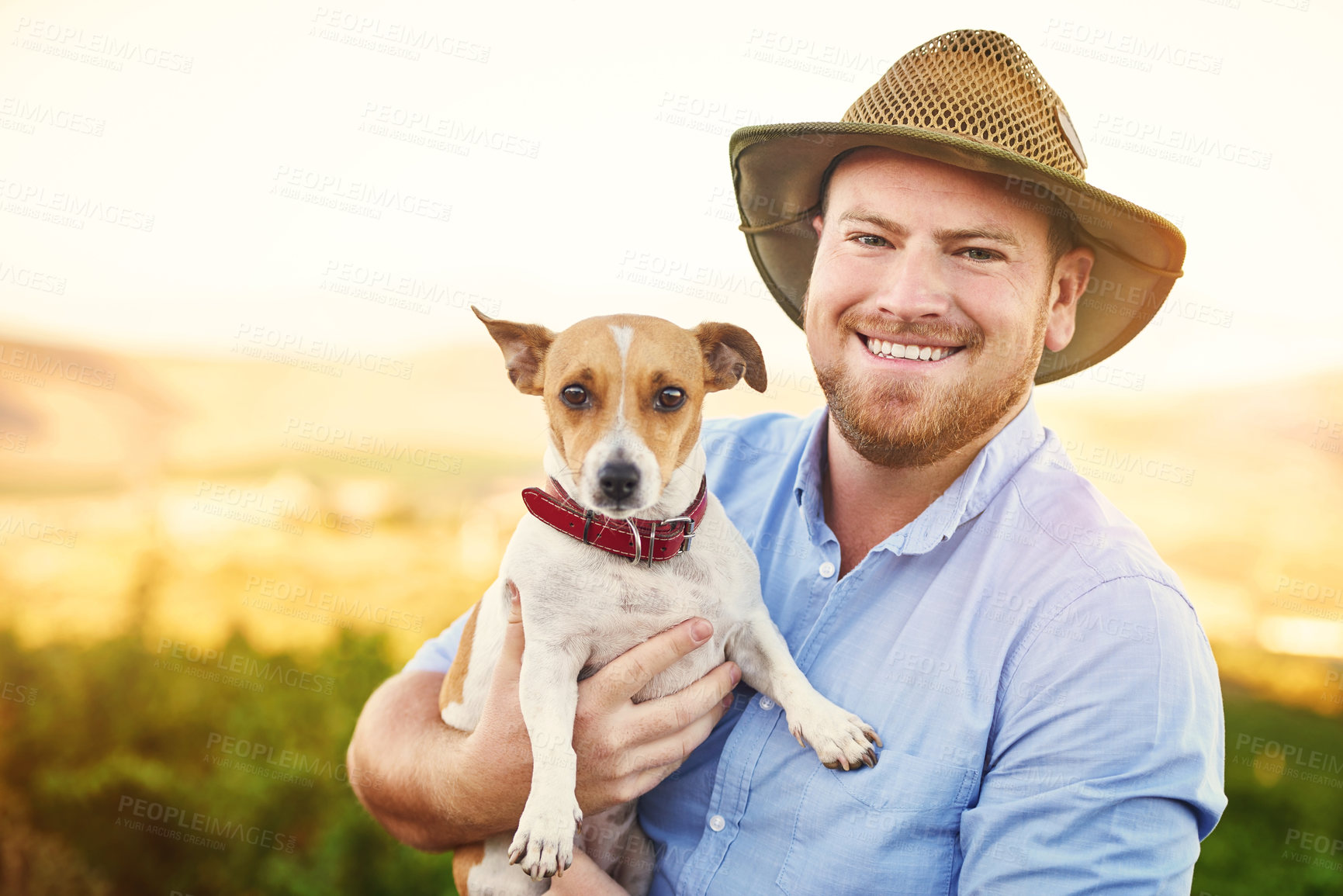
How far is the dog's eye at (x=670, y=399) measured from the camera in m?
2.42

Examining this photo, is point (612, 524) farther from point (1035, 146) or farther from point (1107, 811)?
point (1035, 146)

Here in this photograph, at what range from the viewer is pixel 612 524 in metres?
2.28

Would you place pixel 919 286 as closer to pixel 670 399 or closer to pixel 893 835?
pixel 670 399

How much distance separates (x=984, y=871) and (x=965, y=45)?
2.13m

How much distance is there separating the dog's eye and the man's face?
45 cm

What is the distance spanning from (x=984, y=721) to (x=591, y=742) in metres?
0.95

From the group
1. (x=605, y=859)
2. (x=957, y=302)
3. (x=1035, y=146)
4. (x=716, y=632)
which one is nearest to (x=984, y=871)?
(x=716, y=632)

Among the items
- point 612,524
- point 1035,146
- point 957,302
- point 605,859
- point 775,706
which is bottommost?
point 605,859

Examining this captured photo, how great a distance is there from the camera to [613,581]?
228 centimetres

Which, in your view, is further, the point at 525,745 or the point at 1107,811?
the point at 525,745
